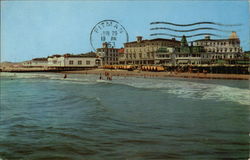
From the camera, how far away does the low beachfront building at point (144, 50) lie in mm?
52141

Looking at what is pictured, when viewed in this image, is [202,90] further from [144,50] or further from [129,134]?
[144,50]

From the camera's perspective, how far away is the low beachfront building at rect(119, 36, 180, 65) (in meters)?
52.1

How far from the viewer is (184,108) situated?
11359mm

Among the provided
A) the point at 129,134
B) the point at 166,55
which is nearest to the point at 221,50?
the point at 166,55

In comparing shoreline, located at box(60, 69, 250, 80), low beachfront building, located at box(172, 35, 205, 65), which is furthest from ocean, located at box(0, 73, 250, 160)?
low beachfront building, located at box(172, 35, 205, 65)

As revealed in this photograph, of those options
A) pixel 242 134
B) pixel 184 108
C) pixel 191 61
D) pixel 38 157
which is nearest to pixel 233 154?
pixel 242 134

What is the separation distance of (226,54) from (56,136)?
32573 millimetres

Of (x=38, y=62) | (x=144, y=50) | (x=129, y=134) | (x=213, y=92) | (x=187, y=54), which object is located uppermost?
(x=144, y=50)

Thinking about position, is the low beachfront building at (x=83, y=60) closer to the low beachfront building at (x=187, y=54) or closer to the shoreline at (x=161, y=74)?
the shoreline at (x=161, y=74)

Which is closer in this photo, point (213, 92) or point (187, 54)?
point (213, 92)

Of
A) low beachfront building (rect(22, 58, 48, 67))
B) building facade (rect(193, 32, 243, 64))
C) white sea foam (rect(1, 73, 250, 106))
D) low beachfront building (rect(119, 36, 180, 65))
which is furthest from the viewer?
low beachfront building (rect(22, 58, 48, 67))

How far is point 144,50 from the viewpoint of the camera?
180 ft

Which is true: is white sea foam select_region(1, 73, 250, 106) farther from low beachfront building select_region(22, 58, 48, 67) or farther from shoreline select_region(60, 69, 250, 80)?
low beachfront building select_region(22, 58, 48, 67)

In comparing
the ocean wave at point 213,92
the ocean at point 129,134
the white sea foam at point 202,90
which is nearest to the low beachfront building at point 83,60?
the white sea foam at point 202,90
